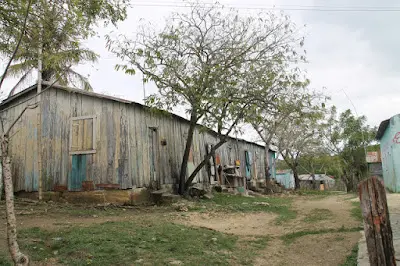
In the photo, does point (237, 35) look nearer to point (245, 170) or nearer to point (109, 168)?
point (109, 168)

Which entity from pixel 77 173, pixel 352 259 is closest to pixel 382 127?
pixel 352 259

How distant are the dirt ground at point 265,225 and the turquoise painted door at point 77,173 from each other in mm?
1089

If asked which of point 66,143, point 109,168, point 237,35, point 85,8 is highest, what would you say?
point 237,35

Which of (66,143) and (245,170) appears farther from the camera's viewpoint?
(245,170)

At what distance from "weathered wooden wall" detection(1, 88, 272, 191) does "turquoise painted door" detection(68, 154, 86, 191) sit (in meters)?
0.13

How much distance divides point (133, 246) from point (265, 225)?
4.71 meters

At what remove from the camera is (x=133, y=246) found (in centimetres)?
611

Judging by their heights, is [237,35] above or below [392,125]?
above

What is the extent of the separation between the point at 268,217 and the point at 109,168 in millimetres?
5464

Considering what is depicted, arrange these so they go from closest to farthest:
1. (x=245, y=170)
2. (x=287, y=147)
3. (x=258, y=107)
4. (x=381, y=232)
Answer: (x=381, y=232) → (x=258, y=107) → (x=245, y=170) → (x=287, y=147)

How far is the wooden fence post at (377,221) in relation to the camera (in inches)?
136

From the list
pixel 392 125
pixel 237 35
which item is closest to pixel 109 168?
pixel 237 35

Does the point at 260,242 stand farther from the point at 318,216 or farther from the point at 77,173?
the point at 77,173

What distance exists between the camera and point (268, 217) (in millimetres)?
11195
